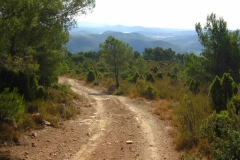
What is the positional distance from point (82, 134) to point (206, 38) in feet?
40.8

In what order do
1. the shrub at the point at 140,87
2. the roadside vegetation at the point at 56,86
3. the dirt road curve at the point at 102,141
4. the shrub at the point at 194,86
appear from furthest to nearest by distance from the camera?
the shrub at the point at 140,87 → the shrub at the point at 194,86 → the dirt road curve at the point at 102,141 → the roadside vegetation at the point at 56,86

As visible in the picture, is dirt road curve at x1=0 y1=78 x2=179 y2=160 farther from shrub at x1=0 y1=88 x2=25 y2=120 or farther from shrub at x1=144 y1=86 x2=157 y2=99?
shrub at x1=144 y1=86 x2=157 y2=99

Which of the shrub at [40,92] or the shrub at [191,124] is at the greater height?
the shrub at [40,92]

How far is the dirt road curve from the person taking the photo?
21.3ft

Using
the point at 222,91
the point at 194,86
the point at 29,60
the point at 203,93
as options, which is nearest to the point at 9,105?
the point at 29,60

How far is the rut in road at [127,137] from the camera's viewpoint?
671 centimetres

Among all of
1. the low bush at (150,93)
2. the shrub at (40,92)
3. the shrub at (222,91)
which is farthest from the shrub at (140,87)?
the shrub at (222,91)

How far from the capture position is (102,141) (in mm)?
7797

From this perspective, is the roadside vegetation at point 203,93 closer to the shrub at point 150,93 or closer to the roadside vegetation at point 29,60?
the shrub at point 150,93

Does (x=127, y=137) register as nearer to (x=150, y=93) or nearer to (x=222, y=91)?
(x=222, y=91)

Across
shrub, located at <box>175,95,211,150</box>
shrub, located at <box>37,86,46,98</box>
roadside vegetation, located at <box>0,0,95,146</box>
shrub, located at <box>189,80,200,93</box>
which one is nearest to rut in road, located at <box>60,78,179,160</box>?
shrub, located at <box>175,95,211,150</box>

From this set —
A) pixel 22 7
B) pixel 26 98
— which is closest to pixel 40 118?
pixel 26 98

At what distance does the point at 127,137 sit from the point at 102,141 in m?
1.05

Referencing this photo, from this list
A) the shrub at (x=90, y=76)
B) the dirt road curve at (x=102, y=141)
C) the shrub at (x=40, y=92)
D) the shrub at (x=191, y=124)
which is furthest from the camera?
the shrub at (x=90, y=76)
